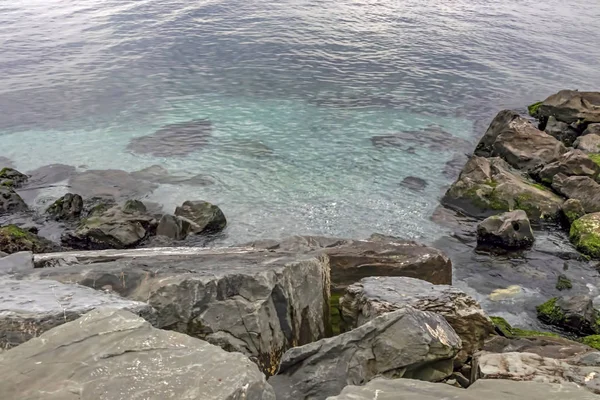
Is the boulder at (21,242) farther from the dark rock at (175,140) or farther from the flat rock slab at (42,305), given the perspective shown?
the flat rock slab at (42,305)

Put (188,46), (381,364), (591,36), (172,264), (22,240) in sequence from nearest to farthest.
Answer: (381,364)
(172,264)
(22,240)
(188,46)
(591,36)

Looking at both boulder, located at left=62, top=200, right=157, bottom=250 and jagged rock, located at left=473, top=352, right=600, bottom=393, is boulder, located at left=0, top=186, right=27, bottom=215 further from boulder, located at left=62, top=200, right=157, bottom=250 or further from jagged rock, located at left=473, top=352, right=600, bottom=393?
jagged rock, located at left=473, top=352, right=600, bottom=393

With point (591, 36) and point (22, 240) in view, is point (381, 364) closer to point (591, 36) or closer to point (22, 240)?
point (22, 240)

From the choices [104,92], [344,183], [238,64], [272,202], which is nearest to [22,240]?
[272,202]

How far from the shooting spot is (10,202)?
21.4 m

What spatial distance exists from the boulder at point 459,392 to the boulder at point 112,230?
14046 mm

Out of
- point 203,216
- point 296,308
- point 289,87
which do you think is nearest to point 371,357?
point 296,308

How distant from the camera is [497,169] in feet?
73.8

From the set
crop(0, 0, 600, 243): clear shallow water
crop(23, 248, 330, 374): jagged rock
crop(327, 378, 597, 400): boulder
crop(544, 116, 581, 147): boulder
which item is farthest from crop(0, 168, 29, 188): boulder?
crop(544, 116, 581, 147): boulder

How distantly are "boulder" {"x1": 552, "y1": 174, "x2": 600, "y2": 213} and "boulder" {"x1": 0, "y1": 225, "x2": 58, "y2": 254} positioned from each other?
19.5 metres

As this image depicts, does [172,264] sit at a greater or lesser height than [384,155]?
greater

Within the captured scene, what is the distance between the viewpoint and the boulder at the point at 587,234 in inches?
699

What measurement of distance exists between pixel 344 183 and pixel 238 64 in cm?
2139

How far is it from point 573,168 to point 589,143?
4.17m
